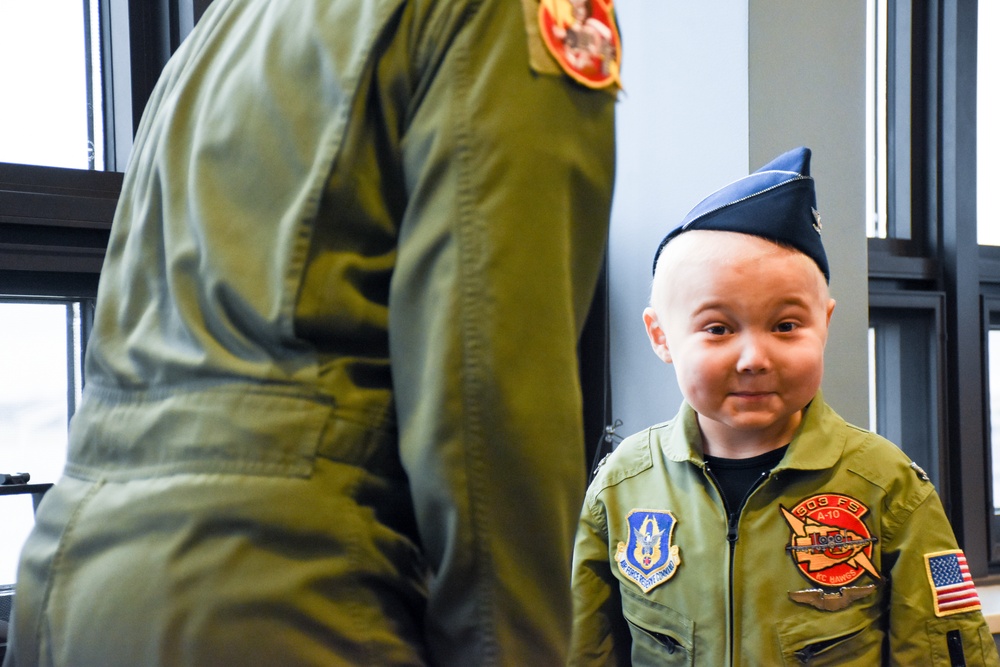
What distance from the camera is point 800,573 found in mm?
1240

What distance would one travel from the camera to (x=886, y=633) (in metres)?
1.25

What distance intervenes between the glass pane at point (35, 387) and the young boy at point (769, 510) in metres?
0.83

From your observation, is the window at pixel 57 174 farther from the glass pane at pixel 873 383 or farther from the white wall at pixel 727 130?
the glass pane at pixel 873 383

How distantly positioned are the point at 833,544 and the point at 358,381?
→ 822 mm

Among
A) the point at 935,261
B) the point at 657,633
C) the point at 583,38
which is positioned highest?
the point at 583,38

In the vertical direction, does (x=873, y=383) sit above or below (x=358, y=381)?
below

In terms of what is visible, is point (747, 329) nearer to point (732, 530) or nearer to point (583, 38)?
point (732, 530)

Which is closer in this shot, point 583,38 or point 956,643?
point 583,38

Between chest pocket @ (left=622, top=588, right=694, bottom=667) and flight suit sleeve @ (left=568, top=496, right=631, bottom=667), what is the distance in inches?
1.6

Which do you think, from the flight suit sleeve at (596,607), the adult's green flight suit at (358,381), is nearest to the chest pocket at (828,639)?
the flight suit sleeve at (596,607)

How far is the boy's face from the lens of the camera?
1.22m

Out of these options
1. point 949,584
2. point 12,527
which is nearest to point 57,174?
point 12,527

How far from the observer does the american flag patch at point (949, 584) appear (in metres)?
1.20

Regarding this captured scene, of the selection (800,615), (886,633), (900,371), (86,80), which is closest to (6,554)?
(86,80)
